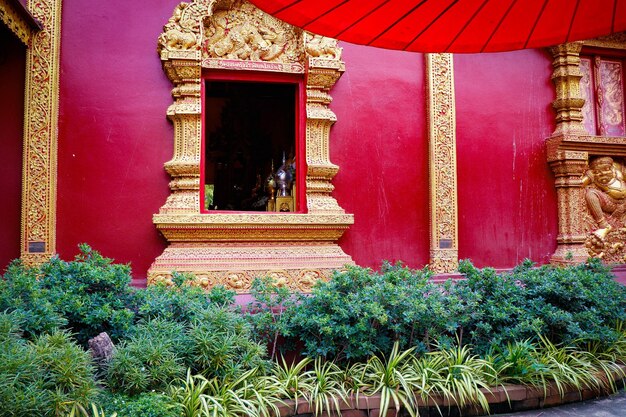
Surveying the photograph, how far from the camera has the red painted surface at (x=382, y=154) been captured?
5211 millimetres

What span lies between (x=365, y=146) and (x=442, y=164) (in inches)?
35.9

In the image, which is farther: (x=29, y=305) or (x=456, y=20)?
(x=29, y=305)

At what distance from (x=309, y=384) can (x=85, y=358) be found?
55.2 inches

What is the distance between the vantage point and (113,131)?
477cm

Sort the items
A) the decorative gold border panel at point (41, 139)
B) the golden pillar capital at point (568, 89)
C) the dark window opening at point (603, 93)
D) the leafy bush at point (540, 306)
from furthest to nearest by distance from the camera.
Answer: the dark window opening at point (603, 93)
the golden pillar capital at point (568, 89)
the decorative gold border panel at point (41, 139)
the leafy bush at point (540, 306)

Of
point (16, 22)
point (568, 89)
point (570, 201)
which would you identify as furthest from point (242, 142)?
point (570, 201)

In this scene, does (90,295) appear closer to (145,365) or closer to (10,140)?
(145,365)

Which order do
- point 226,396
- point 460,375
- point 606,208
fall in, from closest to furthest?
point 226,396, point 460,375, point 606,208

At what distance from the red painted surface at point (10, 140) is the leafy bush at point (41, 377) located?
231 centimetres

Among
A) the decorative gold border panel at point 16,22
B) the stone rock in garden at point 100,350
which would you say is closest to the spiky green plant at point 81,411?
the stone rock in garden at point 100,350

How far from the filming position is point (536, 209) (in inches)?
224

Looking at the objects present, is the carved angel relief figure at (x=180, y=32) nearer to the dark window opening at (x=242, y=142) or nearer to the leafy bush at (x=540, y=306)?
the dark window opening at (x=242, y=142)

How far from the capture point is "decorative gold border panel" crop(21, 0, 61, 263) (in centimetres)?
449

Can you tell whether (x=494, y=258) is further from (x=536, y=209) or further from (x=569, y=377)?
(x=569, y=377)
